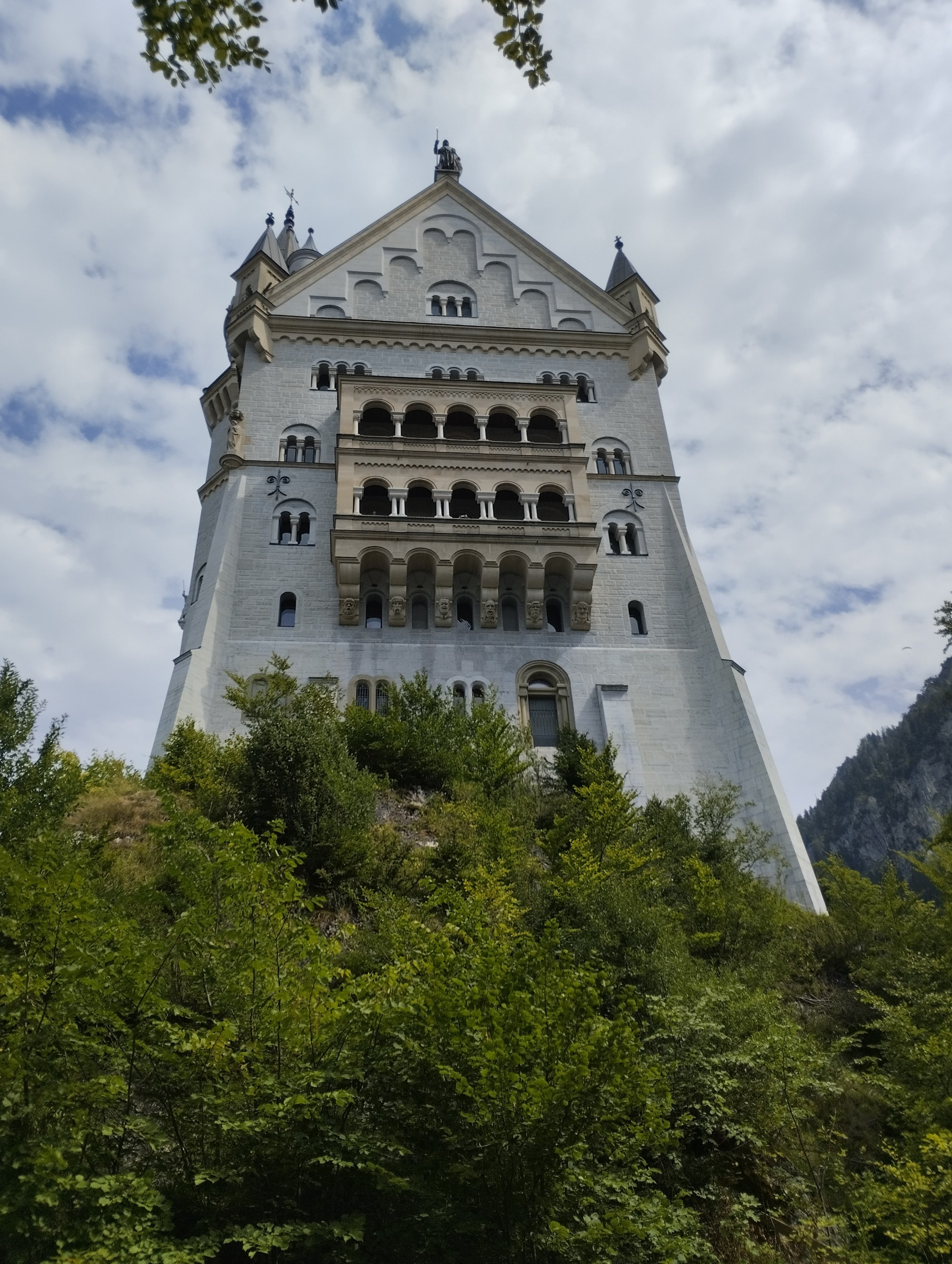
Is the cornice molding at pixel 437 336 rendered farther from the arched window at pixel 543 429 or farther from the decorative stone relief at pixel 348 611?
the decorative stone relief at pixel 348 611

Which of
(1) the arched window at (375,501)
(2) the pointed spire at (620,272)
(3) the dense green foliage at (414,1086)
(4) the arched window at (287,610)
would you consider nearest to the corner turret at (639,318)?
(2) the pointed spire at (620,272)

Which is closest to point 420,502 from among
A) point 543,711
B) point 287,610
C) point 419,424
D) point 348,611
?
point 419,424

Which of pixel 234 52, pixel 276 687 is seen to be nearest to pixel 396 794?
pixel 276 687

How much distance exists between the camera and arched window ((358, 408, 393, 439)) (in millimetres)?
33438

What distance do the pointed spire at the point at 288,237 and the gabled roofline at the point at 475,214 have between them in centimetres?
763

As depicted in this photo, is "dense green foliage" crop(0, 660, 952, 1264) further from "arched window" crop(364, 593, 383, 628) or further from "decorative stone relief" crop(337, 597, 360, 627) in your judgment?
"arched window" crop(364, 593, 383, 628)

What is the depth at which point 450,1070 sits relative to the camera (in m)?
7.86

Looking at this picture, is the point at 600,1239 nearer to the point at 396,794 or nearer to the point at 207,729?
the point at 396,794

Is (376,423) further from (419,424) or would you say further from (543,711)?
(543,711)

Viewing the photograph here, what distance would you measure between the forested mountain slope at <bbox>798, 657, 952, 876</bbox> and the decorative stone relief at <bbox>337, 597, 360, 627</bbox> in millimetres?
88008

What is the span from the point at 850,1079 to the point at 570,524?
770 inches

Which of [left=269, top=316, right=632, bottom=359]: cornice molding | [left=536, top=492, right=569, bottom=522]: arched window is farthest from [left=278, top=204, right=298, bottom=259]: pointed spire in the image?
[left=536, top=492, right=569, bottom=522]: arched window

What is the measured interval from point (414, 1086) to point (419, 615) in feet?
72.0

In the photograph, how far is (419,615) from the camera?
30047mm
